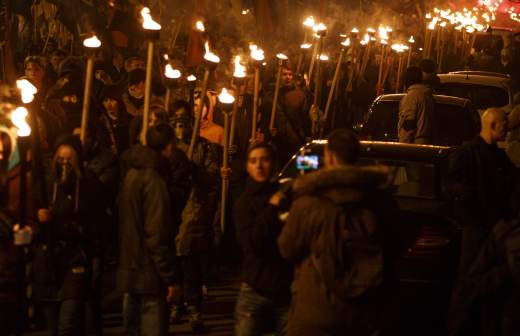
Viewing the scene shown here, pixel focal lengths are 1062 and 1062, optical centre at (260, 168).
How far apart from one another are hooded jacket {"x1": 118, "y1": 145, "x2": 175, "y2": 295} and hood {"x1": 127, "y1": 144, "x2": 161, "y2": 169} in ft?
0.26

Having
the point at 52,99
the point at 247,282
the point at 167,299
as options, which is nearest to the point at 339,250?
→ the point at 247,282

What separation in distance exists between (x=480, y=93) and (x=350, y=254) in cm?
1234

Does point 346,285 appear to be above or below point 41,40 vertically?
below

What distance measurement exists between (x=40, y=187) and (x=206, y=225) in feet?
7.94

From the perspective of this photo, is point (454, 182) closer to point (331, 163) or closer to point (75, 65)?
point (331, 163)

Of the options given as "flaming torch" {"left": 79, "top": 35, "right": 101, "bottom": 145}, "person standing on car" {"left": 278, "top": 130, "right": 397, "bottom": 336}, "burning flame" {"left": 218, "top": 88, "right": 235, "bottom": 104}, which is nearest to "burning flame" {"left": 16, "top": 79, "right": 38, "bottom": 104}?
"flaming torch" {"left": 79, "top": 35, "right": 101, "bottom": 145}

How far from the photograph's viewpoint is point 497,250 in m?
7.65

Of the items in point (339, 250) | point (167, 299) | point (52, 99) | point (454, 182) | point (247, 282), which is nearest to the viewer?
point (339, 250)

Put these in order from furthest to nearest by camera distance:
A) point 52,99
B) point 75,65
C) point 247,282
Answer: point 75,65 → point 52,99 → point 247,282

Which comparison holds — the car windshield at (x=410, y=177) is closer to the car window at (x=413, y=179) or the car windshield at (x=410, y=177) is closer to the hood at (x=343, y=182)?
the car window at (x=413, y=179)

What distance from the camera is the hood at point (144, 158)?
7152mm

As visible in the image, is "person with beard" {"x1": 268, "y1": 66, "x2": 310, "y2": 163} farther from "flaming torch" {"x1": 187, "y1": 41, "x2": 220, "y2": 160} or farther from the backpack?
the backpack

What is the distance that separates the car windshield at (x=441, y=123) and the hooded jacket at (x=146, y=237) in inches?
295

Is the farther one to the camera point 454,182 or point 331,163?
point 454,182
